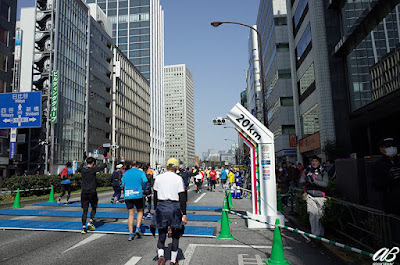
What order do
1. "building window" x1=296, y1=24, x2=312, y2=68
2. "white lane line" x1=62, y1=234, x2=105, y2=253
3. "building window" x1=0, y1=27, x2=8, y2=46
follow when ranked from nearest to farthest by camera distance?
1. "white lane line" x1=62, y1=234, x2=105, y2=253
2. "building window" x1=296, y1=24, x2=312, y2=68
3. "building window" x1=0, y1=27, x2=8, y2=46

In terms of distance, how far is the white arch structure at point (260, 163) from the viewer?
8789 mm

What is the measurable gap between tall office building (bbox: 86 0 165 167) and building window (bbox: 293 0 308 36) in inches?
2930

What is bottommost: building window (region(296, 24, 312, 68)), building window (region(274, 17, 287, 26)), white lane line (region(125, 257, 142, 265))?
white lane line (region(125, 257, 142, 265))

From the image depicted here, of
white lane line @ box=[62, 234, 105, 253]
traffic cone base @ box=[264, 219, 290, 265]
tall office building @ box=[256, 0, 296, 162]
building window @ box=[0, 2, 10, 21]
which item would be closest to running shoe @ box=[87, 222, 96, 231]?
white lane line @ box=[62, 234, 105, 253]

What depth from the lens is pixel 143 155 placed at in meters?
93.9

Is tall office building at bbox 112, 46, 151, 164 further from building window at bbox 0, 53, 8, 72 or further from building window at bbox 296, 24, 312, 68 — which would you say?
building window at bbox 296, 24, 312, 68

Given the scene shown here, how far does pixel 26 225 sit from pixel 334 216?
8.43 m

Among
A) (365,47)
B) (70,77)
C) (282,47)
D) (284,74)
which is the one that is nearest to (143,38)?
(70,77)

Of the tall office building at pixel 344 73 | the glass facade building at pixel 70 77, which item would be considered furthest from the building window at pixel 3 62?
the tall office building at pixel 344 73

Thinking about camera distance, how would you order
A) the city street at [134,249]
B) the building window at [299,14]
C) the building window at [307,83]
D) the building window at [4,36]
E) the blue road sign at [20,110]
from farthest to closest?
1. the building window at [4,36]
2. the building window at [299,14]
3. the building window at [307,83]
4. the blue road sign at [20,110]
5. the city street at [134,249]

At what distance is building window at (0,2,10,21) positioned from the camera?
37312 mm

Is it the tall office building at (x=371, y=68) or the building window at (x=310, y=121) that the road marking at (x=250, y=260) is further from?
the building window at (x=310, y=121)

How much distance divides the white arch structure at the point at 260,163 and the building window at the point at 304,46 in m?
19.2

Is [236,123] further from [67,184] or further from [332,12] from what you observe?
[332,12]
